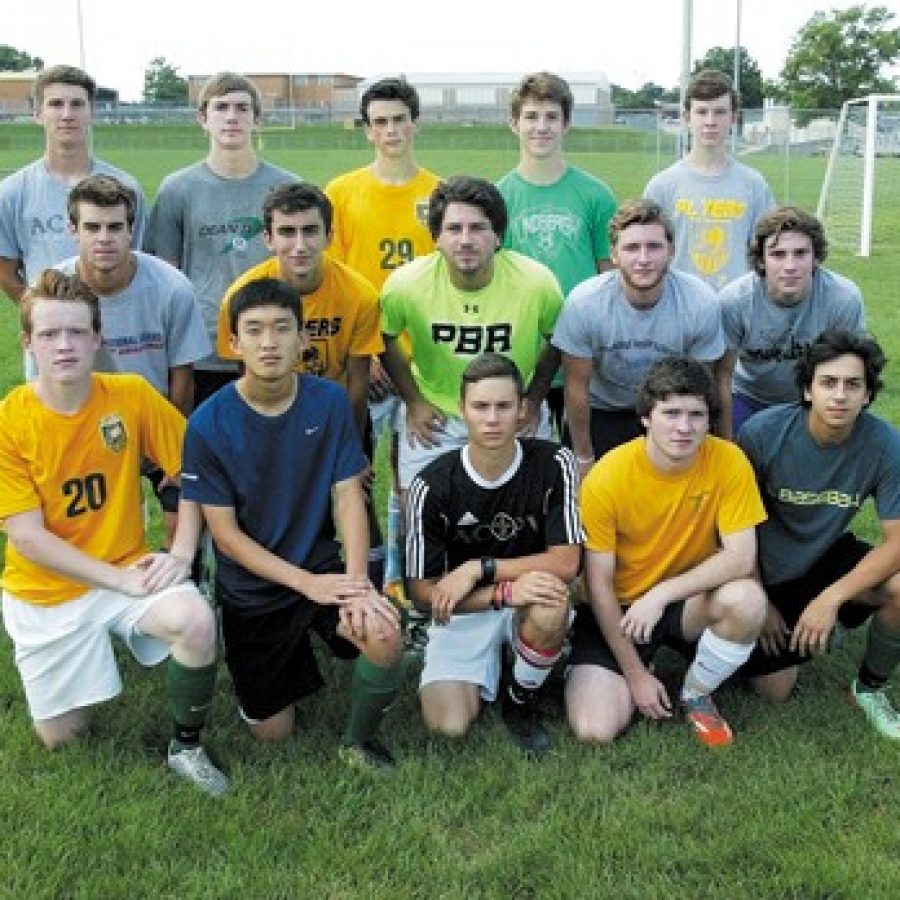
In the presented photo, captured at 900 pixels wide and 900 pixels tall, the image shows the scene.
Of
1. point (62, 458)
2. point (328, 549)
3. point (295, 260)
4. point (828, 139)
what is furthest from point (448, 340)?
point (828, 139)

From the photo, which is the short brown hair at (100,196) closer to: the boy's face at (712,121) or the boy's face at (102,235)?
the boy's face at (102,235)

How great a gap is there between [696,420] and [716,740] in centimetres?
108

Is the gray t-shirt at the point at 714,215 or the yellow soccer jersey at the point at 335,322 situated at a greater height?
the gray t-shirt at the point at 714,215

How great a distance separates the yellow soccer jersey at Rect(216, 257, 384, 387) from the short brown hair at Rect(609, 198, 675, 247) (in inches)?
40.3

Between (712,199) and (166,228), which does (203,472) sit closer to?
(166,228)

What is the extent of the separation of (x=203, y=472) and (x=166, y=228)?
1.78 metres

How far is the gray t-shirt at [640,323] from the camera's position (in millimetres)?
4809

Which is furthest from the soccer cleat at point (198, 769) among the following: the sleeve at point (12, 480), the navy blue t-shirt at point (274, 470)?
the sleeve at point (12, 480)

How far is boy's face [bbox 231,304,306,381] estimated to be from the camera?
397 cm

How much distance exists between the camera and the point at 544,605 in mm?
4078

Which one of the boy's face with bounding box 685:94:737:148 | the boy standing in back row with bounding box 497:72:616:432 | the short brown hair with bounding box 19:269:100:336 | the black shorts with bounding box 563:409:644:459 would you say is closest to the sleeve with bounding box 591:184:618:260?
the boy standing in back row with bounding box 497:72:616:432

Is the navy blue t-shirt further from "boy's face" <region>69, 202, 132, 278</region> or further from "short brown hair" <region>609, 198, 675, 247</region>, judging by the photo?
"short brown hair" <region>609, 198, 675, 247</region>

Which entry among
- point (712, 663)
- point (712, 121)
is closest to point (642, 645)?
point (712, 663)

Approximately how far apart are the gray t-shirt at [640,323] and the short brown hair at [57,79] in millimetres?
2423
